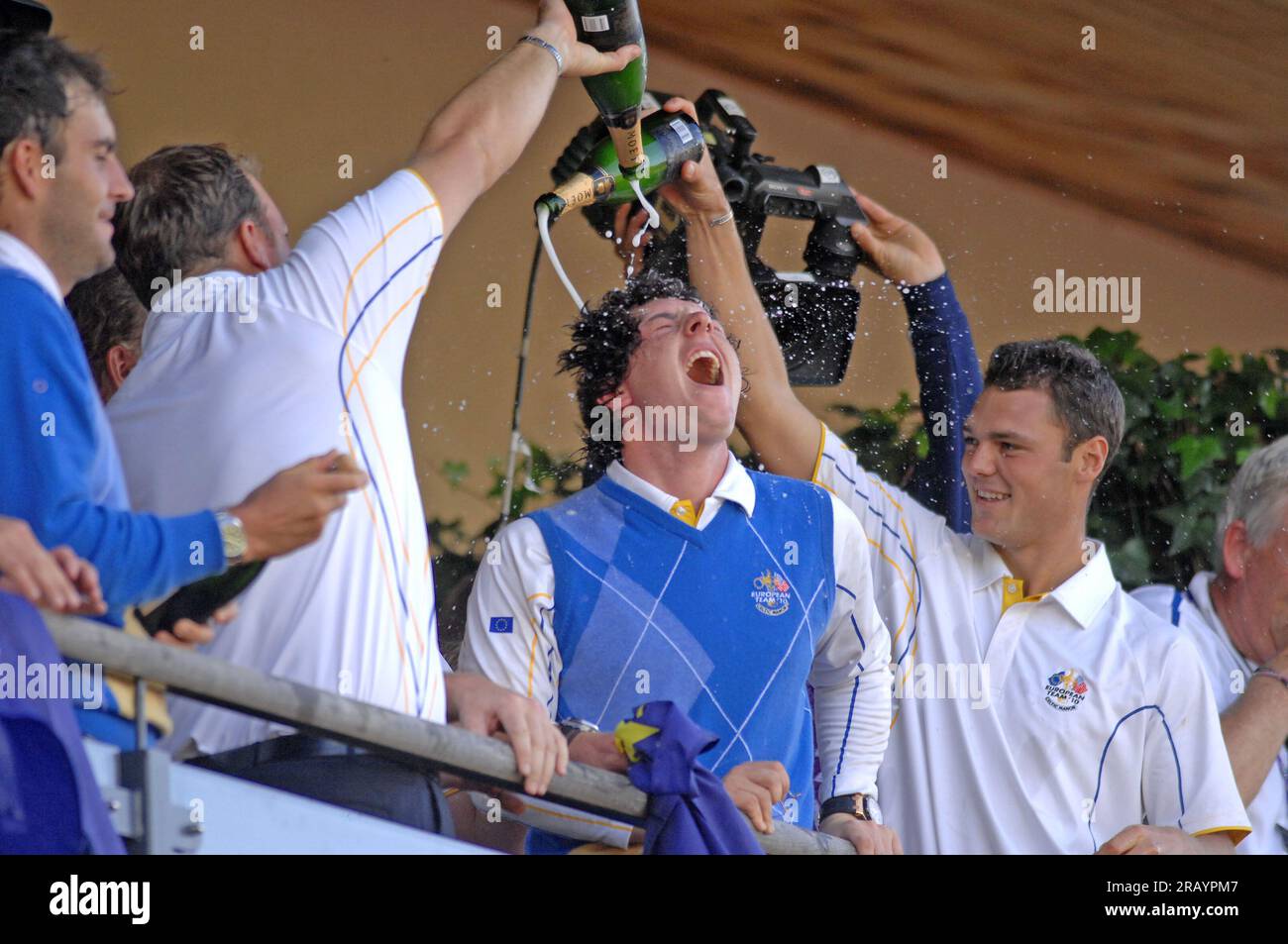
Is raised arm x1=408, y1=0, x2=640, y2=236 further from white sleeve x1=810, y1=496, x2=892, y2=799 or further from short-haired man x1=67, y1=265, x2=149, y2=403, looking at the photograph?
white sleeve x1=810, y1=496, x2=892, y2=799

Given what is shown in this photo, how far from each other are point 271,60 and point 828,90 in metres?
1.52

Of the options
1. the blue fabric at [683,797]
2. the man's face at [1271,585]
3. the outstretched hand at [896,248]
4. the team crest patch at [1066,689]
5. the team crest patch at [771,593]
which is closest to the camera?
the blue fabric at [683,797]

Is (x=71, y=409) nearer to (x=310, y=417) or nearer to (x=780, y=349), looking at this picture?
(x=310, y=417)

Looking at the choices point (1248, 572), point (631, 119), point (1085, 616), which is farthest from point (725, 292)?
point (1248, 572)

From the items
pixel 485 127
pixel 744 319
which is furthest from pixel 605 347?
pixel 485 127

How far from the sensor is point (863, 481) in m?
3.48

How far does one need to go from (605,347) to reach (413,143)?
1.60 meters

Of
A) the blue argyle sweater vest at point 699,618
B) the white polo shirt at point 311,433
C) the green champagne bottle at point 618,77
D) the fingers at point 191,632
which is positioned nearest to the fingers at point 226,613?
the fingers at point 191,632

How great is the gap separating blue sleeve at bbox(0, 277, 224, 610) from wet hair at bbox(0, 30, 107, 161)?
0.90 feet

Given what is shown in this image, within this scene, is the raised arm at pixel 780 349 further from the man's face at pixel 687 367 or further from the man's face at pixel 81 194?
the man's face at pixel 81 194

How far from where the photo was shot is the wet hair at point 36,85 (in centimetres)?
243

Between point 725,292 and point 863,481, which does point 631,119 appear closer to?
point 725,292

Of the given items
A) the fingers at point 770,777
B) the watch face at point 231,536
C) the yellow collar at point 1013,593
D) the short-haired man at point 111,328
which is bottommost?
the fingers at point 770,777

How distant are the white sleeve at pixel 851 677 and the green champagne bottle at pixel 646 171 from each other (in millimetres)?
729
